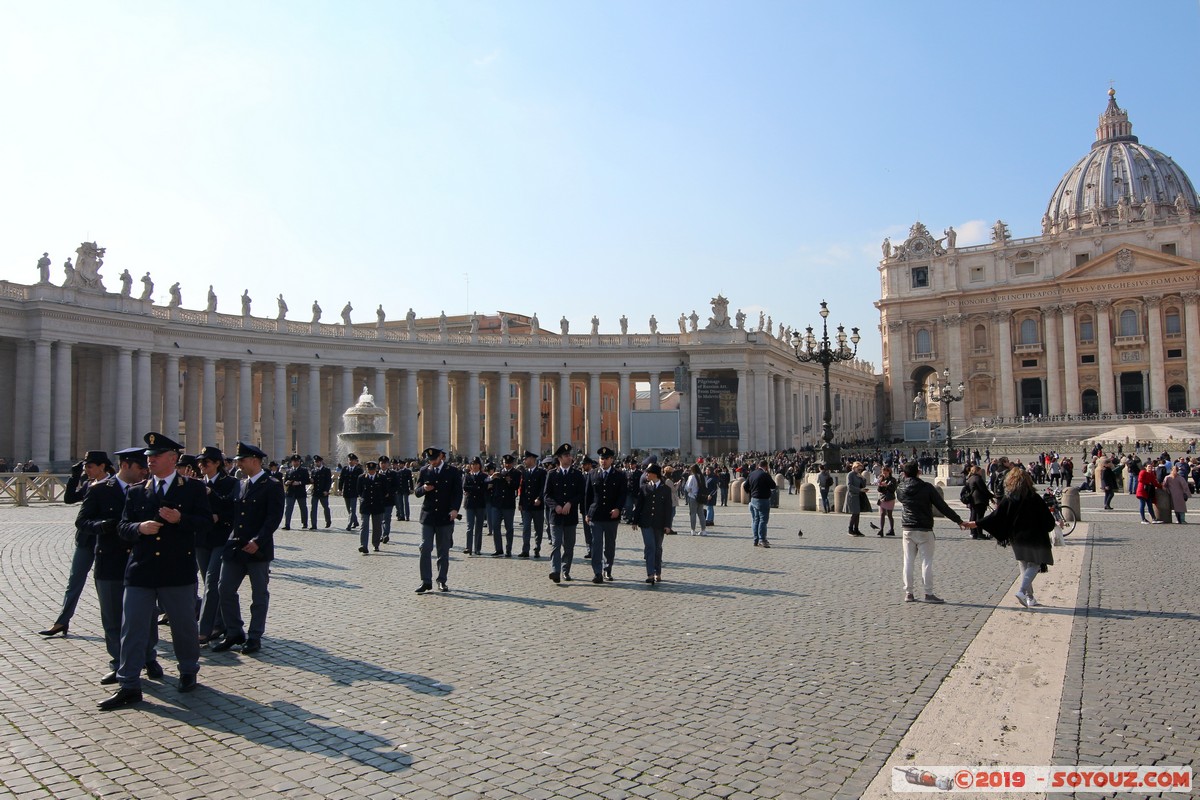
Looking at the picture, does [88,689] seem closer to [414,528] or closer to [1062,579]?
[1062,579]

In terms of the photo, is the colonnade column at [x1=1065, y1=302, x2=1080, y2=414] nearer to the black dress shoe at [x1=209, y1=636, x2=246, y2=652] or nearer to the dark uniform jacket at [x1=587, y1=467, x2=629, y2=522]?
the dark uniform jacket at [x1=587, y1=467, x2=629, y2=522]

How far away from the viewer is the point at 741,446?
6078cm

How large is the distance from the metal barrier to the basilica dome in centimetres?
10526

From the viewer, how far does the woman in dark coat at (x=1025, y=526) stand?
33.5ft

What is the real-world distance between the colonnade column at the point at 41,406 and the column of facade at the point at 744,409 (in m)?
41.9

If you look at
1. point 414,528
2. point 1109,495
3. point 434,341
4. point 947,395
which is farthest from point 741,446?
point 414,528

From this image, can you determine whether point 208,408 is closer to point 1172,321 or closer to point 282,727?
point 282,727

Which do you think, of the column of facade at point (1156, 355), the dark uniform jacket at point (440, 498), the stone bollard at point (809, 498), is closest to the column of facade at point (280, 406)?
the stone bollard at point (809, 498)

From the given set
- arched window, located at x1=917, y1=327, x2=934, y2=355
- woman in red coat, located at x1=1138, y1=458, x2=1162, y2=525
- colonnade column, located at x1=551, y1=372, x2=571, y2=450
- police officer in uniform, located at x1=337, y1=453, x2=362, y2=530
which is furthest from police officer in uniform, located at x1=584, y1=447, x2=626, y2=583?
arched window, located at x1=917, y1=327, x2=934, y2=355

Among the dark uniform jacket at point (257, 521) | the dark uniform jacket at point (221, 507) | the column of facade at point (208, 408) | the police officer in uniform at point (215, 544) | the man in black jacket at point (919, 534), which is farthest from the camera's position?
the column of facade at point (208, 408)

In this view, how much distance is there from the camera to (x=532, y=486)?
1582 centimetres

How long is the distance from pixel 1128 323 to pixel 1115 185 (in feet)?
110

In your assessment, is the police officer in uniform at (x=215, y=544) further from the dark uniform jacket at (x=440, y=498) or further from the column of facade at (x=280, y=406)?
the column of facade at (x=280, y=406)

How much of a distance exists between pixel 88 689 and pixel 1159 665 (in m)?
9.38
